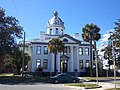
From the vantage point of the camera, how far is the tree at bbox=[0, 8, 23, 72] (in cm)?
4882

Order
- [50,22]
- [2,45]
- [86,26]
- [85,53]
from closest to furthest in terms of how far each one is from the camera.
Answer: [2,45]
[86,26]
[85,53]
[50,22]

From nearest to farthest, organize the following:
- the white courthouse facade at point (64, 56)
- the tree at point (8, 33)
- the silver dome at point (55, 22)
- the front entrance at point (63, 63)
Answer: the tree at point (8, 33) < the white courthouse facade at point (64, 56) < the front entrance at point (63, 63) < the silver dome at point (55, 22)

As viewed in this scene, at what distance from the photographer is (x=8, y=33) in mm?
49344

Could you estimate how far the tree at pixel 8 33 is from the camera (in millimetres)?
48822

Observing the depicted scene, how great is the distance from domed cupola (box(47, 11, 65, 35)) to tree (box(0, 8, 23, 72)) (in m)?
18.5

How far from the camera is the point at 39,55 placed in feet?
201

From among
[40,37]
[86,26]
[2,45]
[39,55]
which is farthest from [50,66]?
[2,45]

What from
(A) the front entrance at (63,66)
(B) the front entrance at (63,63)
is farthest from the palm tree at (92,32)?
(A) the front entrance at (63,66)

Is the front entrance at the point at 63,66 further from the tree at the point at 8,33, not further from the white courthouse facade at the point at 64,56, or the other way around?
the tree at the point at 8,33

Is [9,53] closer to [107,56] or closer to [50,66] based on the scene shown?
[50,66]

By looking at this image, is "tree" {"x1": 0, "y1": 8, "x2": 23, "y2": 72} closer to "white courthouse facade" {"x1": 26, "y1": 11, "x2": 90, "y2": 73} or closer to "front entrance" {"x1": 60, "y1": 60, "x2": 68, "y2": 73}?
"white courthouse facade" {"x1": 26, "y1": 11, "x2": 90, "y2": 73}

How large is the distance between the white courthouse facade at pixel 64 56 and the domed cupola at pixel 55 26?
11.5 feet

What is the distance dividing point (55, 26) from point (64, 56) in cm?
1023

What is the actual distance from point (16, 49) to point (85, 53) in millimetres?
20186
